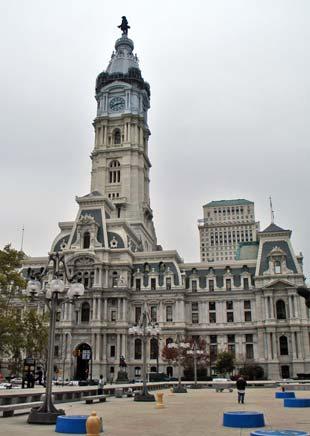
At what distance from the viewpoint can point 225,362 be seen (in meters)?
74.5

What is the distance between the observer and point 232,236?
198 meters

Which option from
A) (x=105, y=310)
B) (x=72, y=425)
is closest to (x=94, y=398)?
(x=72, y=425)

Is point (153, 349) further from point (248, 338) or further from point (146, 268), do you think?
point (248, 338)

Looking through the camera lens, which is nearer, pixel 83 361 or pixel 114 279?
pixel 83 361

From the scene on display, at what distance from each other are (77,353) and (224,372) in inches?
956

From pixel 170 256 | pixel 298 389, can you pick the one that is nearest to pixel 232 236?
pixel 170 256

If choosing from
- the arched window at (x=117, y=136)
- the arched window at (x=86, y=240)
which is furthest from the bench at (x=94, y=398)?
the arched window at (x=117, y=136)

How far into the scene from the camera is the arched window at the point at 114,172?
112562 millimetres

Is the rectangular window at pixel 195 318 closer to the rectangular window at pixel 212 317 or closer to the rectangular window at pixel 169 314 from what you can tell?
the rectangular window at pixel 212 317

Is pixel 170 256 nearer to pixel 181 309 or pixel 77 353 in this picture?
pixel 181 309

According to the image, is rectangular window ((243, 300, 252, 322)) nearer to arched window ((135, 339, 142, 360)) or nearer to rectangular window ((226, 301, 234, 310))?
rectangular window ((226, 301, 234, 310))

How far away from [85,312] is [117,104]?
58461 millimetres

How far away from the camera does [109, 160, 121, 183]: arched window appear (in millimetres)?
112562

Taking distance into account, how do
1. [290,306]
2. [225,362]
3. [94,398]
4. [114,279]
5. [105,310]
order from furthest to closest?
[114,279] → [105,310] → [290,306] → [225,362] → [94,398]
